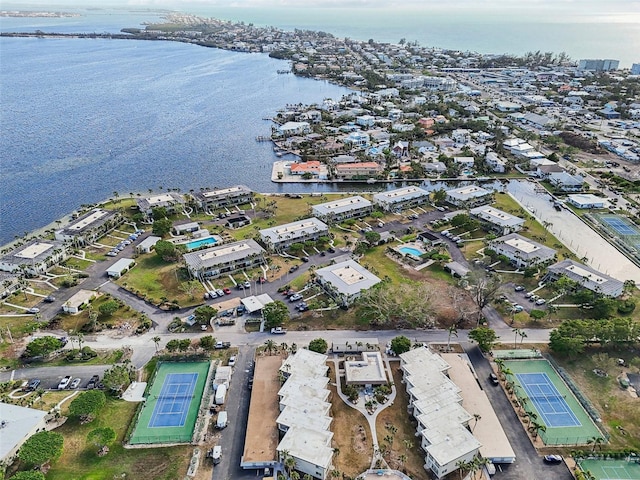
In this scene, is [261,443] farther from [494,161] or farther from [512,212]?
[494,161]

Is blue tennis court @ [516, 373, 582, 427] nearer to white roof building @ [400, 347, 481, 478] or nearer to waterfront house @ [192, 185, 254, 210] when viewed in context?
white roof building @ [400, 347, 481, 478]

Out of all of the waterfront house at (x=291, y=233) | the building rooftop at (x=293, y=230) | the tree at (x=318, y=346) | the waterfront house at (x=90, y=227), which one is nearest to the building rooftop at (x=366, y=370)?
the tree at (x=318, y=346)

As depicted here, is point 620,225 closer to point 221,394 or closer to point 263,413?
point 263,413

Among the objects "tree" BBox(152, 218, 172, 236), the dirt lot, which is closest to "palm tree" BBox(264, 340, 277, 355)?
the dirt lot

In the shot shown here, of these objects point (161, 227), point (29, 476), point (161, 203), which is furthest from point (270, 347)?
point (161, 203)

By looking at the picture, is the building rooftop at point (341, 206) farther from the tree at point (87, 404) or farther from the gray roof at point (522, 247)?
the tree at point (87, 404)

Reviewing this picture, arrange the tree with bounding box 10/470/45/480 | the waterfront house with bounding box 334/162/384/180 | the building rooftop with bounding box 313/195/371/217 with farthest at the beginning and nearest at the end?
the waterfront house with bounding box 334/162/384/180 < the building rooftop with bounding box 313/195/371/217 < the tree with bounding box 10/470/45/480

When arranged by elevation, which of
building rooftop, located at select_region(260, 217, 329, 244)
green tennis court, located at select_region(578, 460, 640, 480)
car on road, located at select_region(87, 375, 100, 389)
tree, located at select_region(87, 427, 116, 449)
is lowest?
car on road, located at select_region(87, 375, 100, 389)
